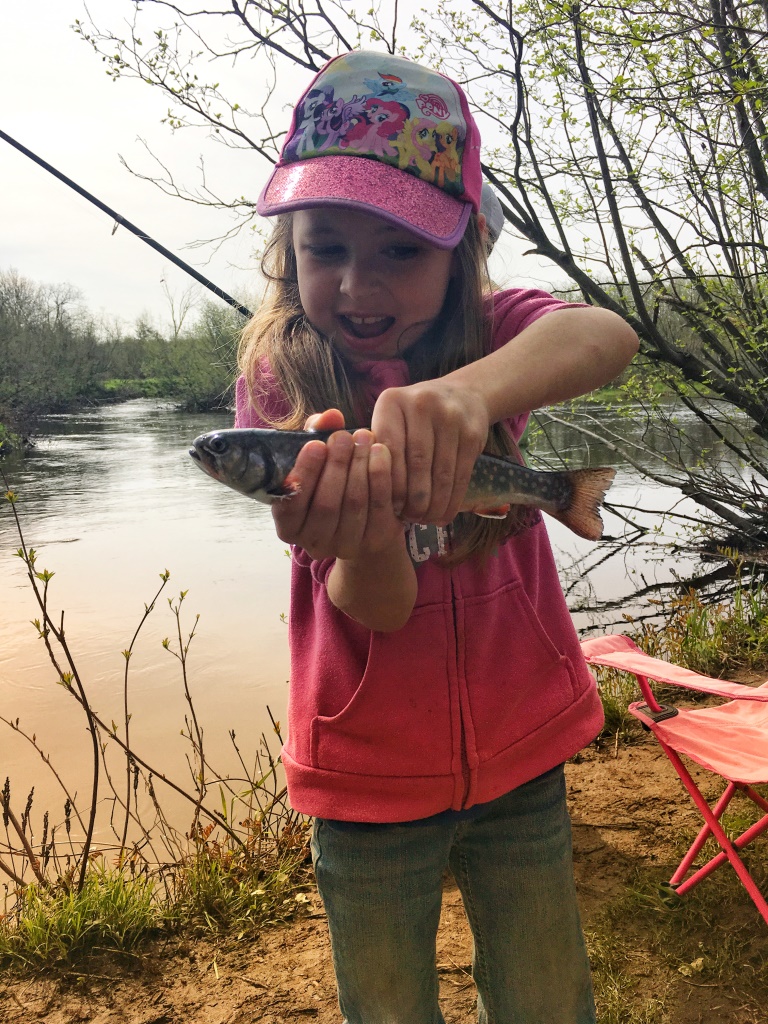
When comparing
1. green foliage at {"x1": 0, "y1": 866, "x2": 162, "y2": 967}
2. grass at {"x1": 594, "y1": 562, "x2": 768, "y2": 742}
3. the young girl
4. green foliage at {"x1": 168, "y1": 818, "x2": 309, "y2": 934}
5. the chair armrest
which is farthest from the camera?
grass at {"x1": 594, "y1": 562, "x2": 768, "y2": 742}

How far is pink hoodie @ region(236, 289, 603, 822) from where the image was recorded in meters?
1.66

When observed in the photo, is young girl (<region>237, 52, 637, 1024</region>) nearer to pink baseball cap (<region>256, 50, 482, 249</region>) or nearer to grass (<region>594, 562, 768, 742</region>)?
pink baseball cap (<region>256, 50, 482, 249</region>)

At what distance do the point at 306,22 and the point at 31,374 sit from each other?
29.0 metres

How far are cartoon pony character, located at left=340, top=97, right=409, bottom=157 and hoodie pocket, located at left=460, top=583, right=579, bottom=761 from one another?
103cm

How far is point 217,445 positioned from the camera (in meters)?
1.15

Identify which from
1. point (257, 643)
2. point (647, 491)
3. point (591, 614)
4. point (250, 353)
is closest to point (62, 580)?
point (257, 643)

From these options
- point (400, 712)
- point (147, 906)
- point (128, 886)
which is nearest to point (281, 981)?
point (147, 906)

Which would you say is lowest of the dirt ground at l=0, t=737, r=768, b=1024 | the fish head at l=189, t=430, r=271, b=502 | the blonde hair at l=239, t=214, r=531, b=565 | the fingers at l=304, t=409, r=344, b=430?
the dirt ground at l=0, t=737, r=768, b=1024

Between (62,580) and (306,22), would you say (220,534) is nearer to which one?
(62,580)

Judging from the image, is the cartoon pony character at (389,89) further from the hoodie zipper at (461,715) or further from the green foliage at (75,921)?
the green foliage at (75,921)

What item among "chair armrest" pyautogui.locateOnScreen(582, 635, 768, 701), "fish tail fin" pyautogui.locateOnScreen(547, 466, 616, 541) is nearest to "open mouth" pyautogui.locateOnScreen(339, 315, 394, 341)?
"fish tail fin" pyautogui.locateOnScreen(547, 466, 616, 541)

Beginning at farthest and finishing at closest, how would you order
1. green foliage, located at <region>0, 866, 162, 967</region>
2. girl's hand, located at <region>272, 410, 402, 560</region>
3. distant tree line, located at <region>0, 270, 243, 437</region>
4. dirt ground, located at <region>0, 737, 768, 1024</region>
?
distant tree line, located at <region>0, 270, 243, 437</region> < green foliage, located at <region>0, 866, 162, 967</region> < dirt ground, located at <region>0, 737, 768, 1024</region> < girl's hand, located at <region>272, 410, 402, 560</region>

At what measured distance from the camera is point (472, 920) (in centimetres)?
184

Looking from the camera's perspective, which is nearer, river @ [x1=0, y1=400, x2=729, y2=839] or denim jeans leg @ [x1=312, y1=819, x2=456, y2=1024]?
denim jeans leg @ [x1=312, y1=819, x2=456, y2=1024]
